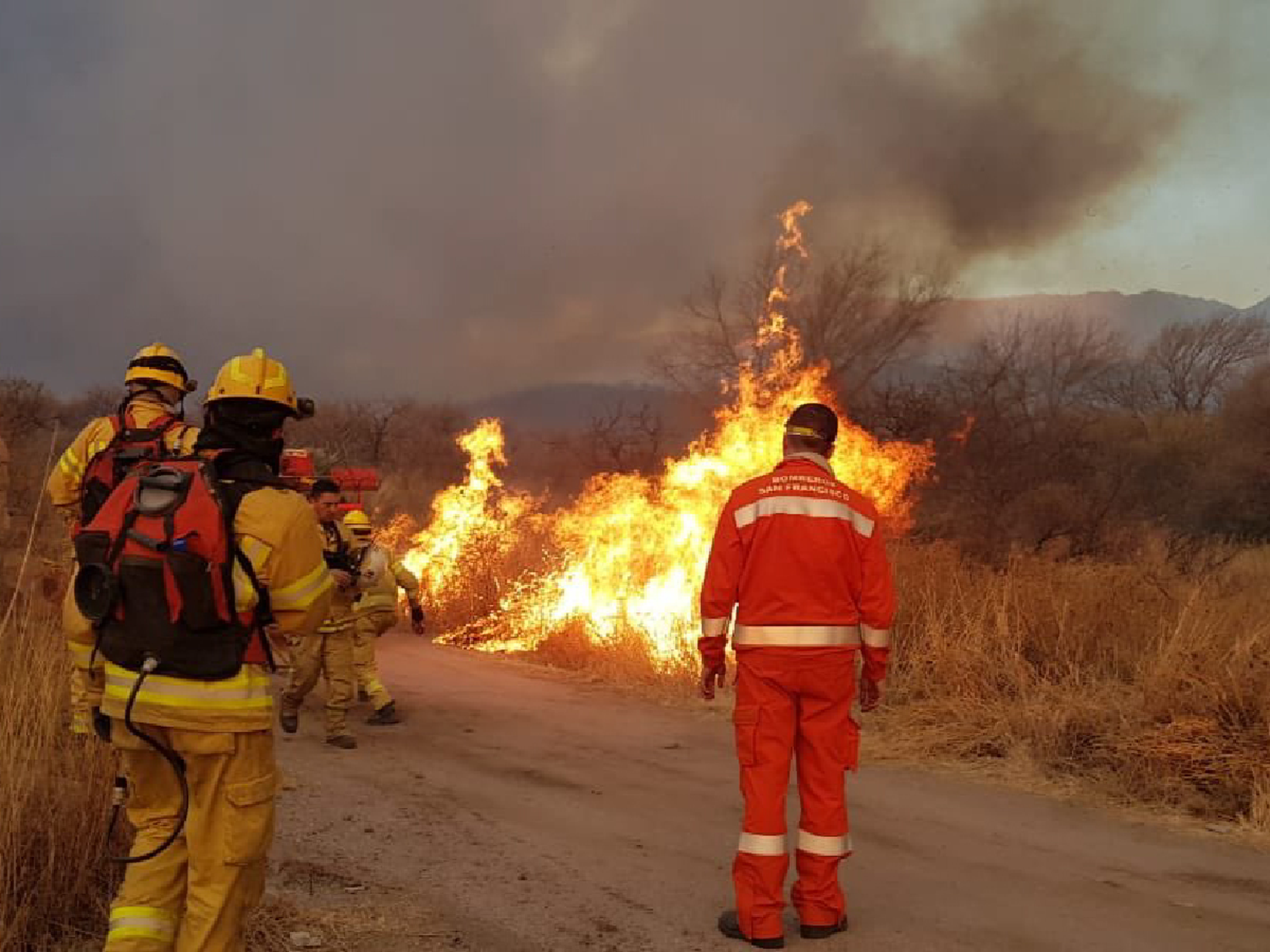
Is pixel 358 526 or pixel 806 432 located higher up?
pixel 806 432

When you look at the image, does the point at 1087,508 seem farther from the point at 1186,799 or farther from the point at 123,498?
the point at 123,498

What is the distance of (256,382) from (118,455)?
89.7 inches

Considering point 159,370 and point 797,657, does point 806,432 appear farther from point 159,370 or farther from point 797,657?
point 159,370

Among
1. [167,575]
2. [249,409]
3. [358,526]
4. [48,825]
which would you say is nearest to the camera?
[167,575]

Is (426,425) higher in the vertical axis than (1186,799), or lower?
higher

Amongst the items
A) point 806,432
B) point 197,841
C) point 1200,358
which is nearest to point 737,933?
point 806,432

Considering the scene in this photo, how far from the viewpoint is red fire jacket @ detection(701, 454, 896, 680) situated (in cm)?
423

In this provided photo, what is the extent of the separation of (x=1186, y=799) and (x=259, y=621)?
18.0 feet

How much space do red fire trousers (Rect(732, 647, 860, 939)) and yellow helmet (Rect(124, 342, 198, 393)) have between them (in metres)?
3.77

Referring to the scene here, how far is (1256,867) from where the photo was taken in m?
5.15

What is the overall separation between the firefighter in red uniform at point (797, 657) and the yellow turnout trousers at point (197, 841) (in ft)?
6.31

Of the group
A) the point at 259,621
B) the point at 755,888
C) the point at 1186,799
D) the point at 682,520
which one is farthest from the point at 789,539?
the point at 682,520

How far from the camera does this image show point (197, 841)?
3.08 m

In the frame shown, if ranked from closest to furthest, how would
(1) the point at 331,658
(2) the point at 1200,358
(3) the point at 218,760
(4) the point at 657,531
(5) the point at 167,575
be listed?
(5) the point at 167,575, (3) the point at 218,760, (1) the point at 331,658, (4) the point at 657,531, (2) the point at 1200,358
